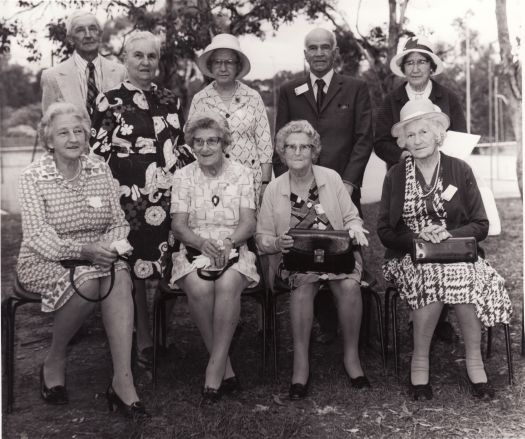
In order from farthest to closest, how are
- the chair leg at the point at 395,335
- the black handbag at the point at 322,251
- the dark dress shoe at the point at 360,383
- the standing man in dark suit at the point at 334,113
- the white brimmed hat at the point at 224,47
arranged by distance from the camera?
the standing man in dark suit at the point at 334,113 → the white brimmed hat at the point at 224,47 → the chair leg at the point at 395,335 → the dark dress shoe at the point at 360,383 → the black handbag at the point at 322,251

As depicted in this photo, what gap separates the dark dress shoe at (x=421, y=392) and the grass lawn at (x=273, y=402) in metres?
0.04

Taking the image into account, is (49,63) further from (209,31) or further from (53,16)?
(209,31)

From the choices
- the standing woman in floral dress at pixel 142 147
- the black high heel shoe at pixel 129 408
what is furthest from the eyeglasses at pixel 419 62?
the black high heel shoe at pixel 129 408

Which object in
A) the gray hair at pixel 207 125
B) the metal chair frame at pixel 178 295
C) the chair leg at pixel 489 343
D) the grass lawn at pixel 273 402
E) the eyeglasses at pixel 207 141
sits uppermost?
the gray hair at pixel 207 125

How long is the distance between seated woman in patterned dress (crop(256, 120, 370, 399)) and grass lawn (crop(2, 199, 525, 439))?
7.5 inches

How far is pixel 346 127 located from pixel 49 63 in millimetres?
2627

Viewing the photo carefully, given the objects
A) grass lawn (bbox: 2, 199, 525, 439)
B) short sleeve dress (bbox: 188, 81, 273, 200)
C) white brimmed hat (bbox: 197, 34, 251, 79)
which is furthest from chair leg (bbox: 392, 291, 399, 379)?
white brimmed hat (bbox: 197, 34, 251, 79)

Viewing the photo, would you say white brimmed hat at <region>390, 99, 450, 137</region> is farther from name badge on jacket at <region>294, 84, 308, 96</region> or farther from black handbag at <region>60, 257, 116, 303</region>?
black handbag at <region>60, 257, 116, 303</region>

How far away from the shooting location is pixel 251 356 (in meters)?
4.11

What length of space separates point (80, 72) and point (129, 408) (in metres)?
2.22

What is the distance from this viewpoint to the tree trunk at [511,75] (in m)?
4.16

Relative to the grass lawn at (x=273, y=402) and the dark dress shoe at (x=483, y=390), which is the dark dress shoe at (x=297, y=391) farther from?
the dark dress shoe at (x=483, y=390)

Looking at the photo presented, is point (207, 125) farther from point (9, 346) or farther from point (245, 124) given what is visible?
point (9, 346)

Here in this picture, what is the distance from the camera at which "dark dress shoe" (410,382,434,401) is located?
11.1ft
